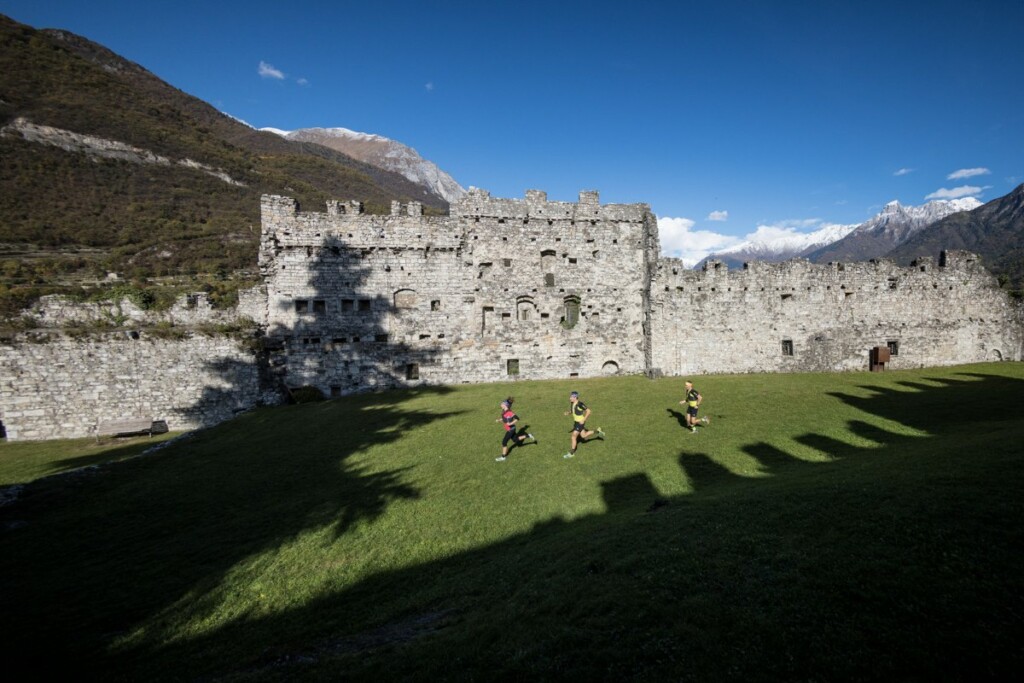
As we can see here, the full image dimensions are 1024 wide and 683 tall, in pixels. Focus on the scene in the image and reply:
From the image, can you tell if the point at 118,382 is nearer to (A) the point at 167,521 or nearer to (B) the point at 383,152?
(A) the point at 167,521

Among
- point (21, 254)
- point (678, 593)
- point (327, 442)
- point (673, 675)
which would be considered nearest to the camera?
point (673, 675)

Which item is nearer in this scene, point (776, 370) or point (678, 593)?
point (678, 593)

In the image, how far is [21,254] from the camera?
3138 centimetres

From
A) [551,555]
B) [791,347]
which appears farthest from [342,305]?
[791,347]

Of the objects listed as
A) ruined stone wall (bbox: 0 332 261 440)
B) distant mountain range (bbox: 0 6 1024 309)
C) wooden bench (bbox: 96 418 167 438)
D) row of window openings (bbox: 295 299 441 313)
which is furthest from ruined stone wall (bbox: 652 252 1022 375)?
wooden bench (bbox: 96 418 167 438)

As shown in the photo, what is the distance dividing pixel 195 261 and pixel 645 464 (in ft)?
131

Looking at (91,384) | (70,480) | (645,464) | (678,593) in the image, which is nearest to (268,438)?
(70,480)

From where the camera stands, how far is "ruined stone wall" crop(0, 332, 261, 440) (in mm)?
20578

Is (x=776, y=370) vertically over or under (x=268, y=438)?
over

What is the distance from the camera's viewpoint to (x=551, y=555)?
725 cm

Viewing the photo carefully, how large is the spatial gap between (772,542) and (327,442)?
48.0ft

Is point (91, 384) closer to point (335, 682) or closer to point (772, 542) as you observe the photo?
point (335, 682)

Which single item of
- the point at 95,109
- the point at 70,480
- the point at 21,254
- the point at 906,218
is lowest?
the point at 70,480

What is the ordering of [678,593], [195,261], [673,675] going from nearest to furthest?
[673,675], [678,593], [195,261]
